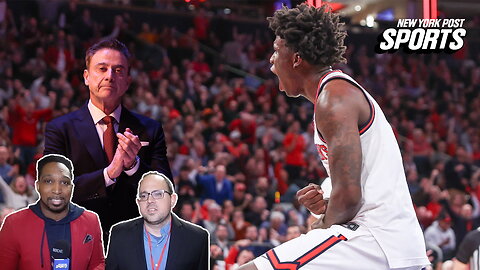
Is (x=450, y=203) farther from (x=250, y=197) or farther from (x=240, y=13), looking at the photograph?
(x=240, y=13)

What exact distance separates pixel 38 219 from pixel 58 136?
0.73 meters

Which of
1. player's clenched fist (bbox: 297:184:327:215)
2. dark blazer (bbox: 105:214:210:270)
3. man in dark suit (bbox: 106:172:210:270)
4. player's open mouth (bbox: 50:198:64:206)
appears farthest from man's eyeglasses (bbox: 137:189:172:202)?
player's clenched fist (bbox: 297:184:327:215)

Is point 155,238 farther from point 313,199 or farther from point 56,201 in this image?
point 313,199

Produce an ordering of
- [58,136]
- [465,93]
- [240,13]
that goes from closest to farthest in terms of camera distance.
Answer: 1. [58,136]
2. [465,93]
3. [240,13]

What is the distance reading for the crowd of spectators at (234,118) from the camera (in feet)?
34.7

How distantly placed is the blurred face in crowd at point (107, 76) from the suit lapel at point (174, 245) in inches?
35.7

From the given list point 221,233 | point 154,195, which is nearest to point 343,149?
point 154,195

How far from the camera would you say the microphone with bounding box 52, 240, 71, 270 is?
157 inches

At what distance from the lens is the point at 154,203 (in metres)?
4.18

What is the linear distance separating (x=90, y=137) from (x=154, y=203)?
28.5 inches

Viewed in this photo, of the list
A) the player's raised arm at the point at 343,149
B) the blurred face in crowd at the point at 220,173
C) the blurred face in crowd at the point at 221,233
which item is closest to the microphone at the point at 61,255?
the player's raised arm at the point at 343,149

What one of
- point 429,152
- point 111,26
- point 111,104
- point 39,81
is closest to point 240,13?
point 111,26

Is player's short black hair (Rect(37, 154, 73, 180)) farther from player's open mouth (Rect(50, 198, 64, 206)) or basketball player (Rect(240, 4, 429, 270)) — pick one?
basketball player (Rect(240, 4, 429, 270))

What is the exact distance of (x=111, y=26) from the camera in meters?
15.9
